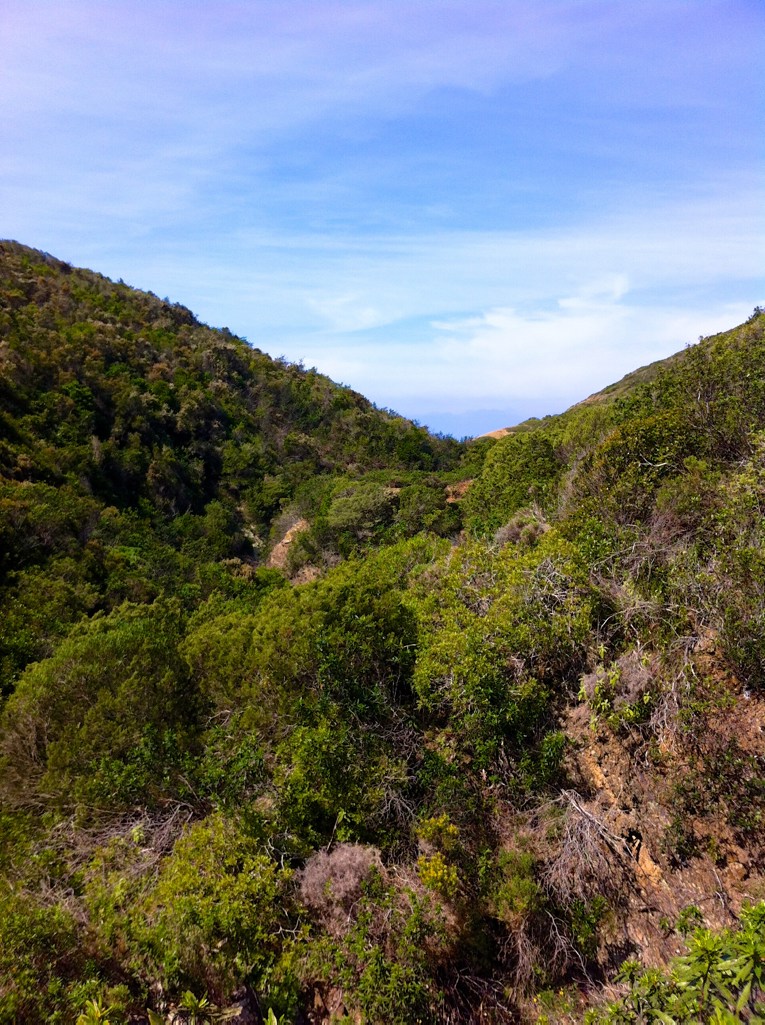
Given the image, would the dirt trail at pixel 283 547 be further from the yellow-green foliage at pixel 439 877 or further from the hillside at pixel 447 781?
the yellow-green foliage at pixel 439 877

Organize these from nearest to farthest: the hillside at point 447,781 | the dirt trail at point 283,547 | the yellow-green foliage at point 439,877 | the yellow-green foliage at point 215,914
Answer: the yellow-green foliage at point 215,914, the hillside at point 447,781, the yellow-green foliage at point 439,877, the dirt trail at point 283,547

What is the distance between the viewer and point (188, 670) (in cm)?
1180

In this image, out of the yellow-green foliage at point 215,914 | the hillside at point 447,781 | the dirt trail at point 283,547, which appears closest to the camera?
the yellow-green foliage at point 215,914

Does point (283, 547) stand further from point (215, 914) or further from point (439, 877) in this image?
point (215, 914)

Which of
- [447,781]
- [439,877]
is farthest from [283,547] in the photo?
[439,877]

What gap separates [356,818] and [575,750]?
3.49 metres

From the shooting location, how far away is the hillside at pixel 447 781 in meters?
6.30

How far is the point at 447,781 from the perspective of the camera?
27.4 ft

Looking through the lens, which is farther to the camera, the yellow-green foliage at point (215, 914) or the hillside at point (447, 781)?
the hillside at point (447, 781)

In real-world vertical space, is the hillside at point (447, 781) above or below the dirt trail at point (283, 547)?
below

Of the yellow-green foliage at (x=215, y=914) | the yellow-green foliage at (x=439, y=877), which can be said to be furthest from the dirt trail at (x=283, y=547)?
the yellow-green foliage at (x=439, y=877)

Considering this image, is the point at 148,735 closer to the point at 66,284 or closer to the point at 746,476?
the point at 746,476

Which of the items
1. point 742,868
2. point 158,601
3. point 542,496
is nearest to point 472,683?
point 742,868

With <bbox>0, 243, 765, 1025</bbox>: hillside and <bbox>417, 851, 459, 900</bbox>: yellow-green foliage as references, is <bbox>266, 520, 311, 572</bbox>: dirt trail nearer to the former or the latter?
<bbox>0, 243, 765, 1025</bbox>: hillside
